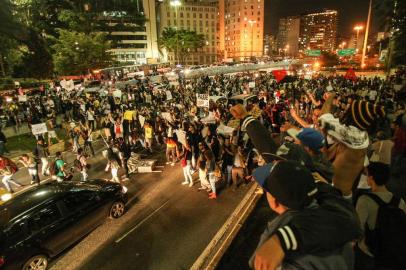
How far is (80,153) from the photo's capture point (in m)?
9.98

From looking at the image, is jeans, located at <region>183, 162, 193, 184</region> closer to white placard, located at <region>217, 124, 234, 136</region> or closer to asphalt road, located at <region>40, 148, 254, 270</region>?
asphalt road, located at <region>40, 148, 254, 270</region>

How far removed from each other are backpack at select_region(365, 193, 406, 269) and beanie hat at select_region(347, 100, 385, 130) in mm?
1101

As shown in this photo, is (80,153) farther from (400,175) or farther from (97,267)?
(400,175)

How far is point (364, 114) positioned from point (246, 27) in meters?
139

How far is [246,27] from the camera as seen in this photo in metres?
130

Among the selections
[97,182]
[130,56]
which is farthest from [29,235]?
[130,56]

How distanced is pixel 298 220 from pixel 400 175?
26.7 ft

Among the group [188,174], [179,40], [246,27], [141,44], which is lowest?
[188,174]

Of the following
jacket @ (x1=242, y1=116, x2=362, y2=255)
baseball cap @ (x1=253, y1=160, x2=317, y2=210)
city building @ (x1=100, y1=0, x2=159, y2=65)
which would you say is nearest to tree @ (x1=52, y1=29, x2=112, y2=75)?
baseball cap @ (x1=253, y1=160, x2=317, y2=210)

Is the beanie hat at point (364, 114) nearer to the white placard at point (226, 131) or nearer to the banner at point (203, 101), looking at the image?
the white placard at point (226, 131)

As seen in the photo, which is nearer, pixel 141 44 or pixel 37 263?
pixel 37 263

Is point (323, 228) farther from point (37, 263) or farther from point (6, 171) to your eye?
point (6, 171)

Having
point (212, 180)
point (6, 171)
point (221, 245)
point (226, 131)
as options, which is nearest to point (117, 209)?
point (212, 180)

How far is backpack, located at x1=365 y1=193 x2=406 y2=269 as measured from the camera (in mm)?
2770
